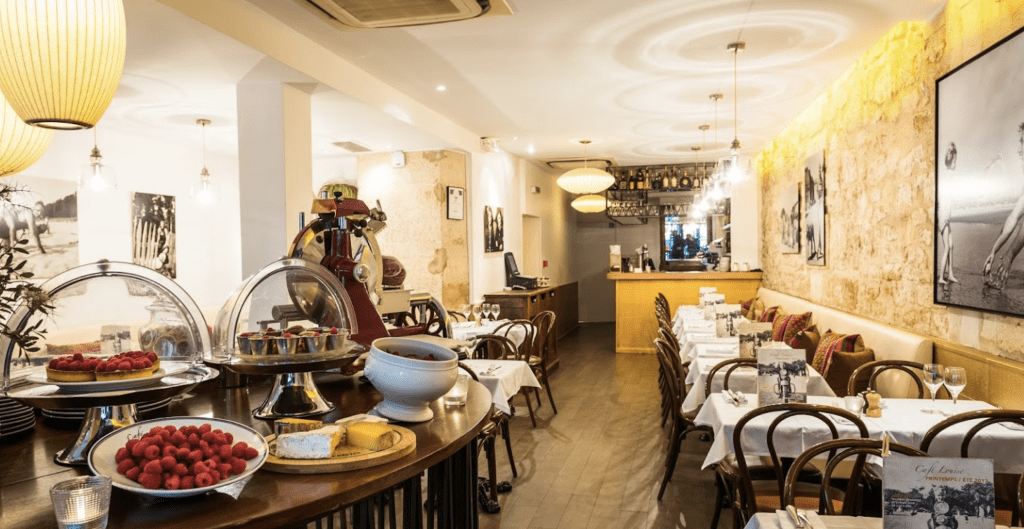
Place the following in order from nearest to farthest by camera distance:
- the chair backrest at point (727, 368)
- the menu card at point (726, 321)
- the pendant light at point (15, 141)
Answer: the pendant light at point (15, 141) < the chair backrest at point (727, 368) < the menu card at point (726, 321)

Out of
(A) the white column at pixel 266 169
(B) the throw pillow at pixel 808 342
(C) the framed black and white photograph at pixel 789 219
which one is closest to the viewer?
(A) the white column at pixel 266 169

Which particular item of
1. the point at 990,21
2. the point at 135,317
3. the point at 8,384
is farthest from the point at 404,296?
the point at 990,21

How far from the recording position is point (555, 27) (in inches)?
179

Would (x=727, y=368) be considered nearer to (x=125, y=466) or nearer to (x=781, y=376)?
(x=781, y=376)

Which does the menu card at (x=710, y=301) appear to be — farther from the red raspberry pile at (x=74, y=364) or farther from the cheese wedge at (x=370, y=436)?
the red raspberry pile at (x=74, y=364)

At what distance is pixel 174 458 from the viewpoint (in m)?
1.30

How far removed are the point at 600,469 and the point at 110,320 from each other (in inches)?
140

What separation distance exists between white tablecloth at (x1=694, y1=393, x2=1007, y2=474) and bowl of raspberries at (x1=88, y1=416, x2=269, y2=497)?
2.19 metres

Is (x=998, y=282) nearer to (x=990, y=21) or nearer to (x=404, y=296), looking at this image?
(x=990, y=21)

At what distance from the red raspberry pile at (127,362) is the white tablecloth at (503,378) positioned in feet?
7.98

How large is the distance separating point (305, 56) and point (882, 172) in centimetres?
428

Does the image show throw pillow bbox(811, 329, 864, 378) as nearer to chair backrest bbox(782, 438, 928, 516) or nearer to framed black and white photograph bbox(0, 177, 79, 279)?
chair backrest bbox(782, 438, 928, 516)

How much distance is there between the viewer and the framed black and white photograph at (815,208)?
22.1ft

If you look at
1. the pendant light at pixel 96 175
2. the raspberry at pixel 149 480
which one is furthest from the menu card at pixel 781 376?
the pendant light at pixel 96 175
